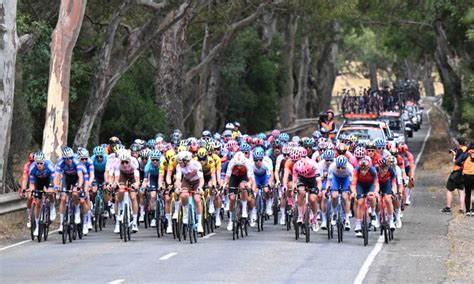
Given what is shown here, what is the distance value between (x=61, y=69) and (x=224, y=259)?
1337 cm

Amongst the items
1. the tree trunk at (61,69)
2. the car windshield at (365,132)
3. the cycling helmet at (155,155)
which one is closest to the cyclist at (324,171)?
the cycling helmet at (155,155)

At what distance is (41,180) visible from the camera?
22766 millimetres

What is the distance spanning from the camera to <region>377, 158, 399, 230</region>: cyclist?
22.3 meters

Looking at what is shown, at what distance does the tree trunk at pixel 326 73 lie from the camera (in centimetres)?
7328

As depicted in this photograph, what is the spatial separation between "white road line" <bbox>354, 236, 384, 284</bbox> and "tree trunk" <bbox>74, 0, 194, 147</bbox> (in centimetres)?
1290

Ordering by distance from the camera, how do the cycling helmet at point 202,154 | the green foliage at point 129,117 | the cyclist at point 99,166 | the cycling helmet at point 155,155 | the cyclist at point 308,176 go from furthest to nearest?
the green foliage at point 129,117, the cyclist at point 99,166, the cycling helmet at point 155,155, the cycling helmet at point 202,154, the cyclist at point 308,176

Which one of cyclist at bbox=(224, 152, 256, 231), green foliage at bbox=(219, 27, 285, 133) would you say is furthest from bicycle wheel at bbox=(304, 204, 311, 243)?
green foliage at bbox=(219, 27, 285, 133)

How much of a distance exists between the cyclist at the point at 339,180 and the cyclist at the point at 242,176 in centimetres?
179

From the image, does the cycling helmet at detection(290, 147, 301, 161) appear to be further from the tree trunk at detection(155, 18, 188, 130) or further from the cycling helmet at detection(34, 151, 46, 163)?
the tree trunk at detection(155, 18, 188, 130)

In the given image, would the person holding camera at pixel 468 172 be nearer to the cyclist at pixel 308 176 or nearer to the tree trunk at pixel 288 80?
the cyclist at pixel 308 176

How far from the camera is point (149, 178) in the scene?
24609mm

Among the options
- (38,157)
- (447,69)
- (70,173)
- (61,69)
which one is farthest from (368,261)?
(447,69)

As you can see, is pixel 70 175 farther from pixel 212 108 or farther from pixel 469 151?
pixel 212 108

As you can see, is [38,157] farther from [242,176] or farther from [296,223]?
[296,223]
